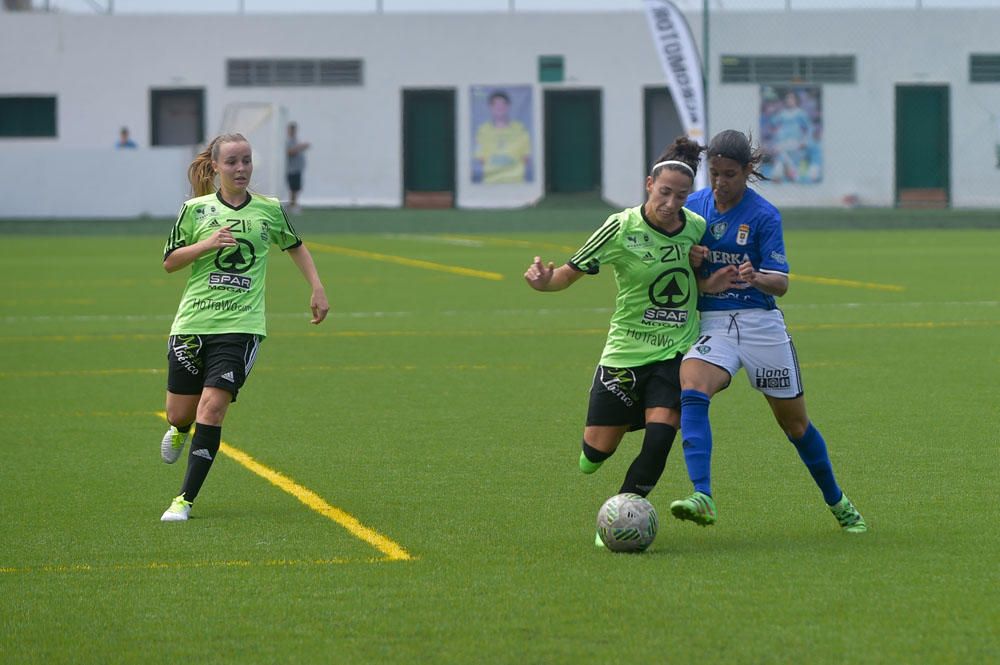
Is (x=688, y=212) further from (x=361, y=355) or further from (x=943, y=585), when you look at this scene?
(x=361, y=355)

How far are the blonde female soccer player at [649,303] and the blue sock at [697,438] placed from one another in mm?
138

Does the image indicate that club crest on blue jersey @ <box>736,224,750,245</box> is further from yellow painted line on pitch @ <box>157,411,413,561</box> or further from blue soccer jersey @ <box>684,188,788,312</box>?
yellow painted line on pitch @ <box>157,411,413,561</box>

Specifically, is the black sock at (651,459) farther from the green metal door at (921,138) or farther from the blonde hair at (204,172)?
the green metal door at (921,138)

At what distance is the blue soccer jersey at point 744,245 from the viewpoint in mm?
7254

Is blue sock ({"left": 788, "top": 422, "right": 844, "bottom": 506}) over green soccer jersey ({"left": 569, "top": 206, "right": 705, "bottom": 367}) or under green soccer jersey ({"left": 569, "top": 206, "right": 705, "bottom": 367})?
under

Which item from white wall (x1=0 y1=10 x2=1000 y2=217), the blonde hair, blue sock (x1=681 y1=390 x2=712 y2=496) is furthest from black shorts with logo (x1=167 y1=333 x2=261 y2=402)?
white wall (x1=0 y1=10 x2=1000 y2=217)

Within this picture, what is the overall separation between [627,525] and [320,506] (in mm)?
1873

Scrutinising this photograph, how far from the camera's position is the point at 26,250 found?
1276 inches

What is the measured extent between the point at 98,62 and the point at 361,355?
3259cm

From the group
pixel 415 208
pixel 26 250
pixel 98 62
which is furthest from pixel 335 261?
pixel 98 62

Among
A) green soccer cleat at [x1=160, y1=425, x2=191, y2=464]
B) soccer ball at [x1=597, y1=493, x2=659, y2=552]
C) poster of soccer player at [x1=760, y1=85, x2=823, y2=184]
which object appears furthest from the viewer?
poster of soccer player at [x1=760, y1=85, x2=823, y2=184]

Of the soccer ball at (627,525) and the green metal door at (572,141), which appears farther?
the green metal door at (572,141)

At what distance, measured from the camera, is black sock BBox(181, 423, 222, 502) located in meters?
7.94

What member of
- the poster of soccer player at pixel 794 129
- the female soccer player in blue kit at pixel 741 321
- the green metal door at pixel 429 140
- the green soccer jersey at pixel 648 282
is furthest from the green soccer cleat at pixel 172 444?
the green metal door at pixel 429 140
